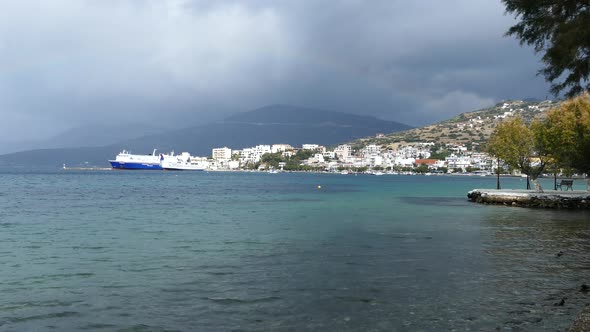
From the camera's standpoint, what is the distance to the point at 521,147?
4778cm

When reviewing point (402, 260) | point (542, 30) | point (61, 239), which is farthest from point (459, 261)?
point (61, 239)

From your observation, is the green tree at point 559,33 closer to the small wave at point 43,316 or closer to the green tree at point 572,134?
the small wave at point 43,316

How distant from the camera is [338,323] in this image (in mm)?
9148

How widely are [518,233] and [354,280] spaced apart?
13.6 meters

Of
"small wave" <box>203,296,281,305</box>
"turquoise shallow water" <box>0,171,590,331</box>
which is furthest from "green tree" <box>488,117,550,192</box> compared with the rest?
"small wave" <box>203,296,281,305</box>

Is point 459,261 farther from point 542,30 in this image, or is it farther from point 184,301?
point 184,301

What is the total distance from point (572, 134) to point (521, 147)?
802 centimetres

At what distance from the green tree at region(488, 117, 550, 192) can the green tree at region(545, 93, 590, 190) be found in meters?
3.74

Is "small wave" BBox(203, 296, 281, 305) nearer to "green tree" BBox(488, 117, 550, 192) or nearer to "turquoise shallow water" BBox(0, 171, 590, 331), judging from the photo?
"turquoise shallow water" BBox(0, 171, 590, 331)

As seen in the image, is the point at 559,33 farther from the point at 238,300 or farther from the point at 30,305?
the point at 30,305

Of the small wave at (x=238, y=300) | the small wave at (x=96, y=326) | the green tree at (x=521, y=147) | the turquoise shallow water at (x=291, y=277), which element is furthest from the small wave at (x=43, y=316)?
the green tree at (x=521, y=147)

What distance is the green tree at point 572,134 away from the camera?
38594mm

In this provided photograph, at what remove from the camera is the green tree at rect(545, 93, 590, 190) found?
1519 inches

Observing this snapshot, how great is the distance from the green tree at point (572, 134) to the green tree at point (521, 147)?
374 centimetres
